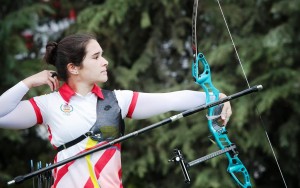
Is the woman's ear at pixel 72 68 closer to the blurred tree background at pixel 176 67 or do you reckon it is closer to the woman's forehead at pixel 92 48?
the woman's forehead at pixel 92 48

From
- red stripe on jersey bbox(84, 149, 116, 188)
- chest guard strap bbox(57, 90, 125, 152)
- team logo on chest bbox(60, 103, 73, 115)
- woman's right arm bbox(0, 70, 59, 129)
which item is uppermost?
woman's right arm bbox(0, 70, 59, 129)

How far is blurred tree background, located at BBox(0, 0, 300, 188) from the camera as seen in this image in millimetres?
5031

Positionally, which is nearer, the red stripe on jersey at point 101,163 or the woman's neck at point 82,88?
the red stripe on jersey at point 101,163

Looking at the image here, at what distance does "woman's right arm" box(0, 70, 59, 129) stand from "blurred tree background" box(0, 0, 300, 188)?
245 centimetres

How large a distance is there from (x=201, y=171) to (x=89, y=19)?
5.05 ft

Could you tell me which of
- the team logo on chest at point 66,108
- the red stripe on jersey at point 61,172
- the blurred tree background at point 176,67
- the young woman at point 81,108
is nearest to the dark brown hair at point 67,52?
the young woman at point 81,108

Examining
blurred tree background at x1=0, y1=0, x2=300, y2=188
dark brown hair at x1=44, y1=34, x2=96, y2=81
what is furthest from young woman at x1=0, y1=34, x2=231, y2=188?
blurred tree background at x1=0, y1=0, x2=300, y2=188

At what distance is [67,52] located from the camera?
270cm

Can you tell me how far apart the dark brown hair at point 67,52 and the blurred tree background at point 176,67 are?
2390 millimetres

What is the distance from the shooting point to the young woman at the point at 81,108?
2592 mm

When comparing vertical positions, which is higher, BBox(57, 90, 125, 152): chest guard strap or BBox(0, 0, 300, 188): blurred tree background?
BBox(0, 0, 300, 188): blurred tree background

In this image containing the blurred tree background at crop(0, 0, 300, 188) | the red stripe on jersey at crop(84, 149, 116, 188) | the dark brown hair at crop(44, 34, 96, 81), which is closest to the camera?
the red stripe on jersey at crop(84, 149, 116, 188)

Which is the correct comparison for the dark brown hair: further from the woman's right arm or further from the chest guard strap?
the chest guard strap

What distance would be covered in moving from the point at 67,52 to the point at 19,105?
292mm
